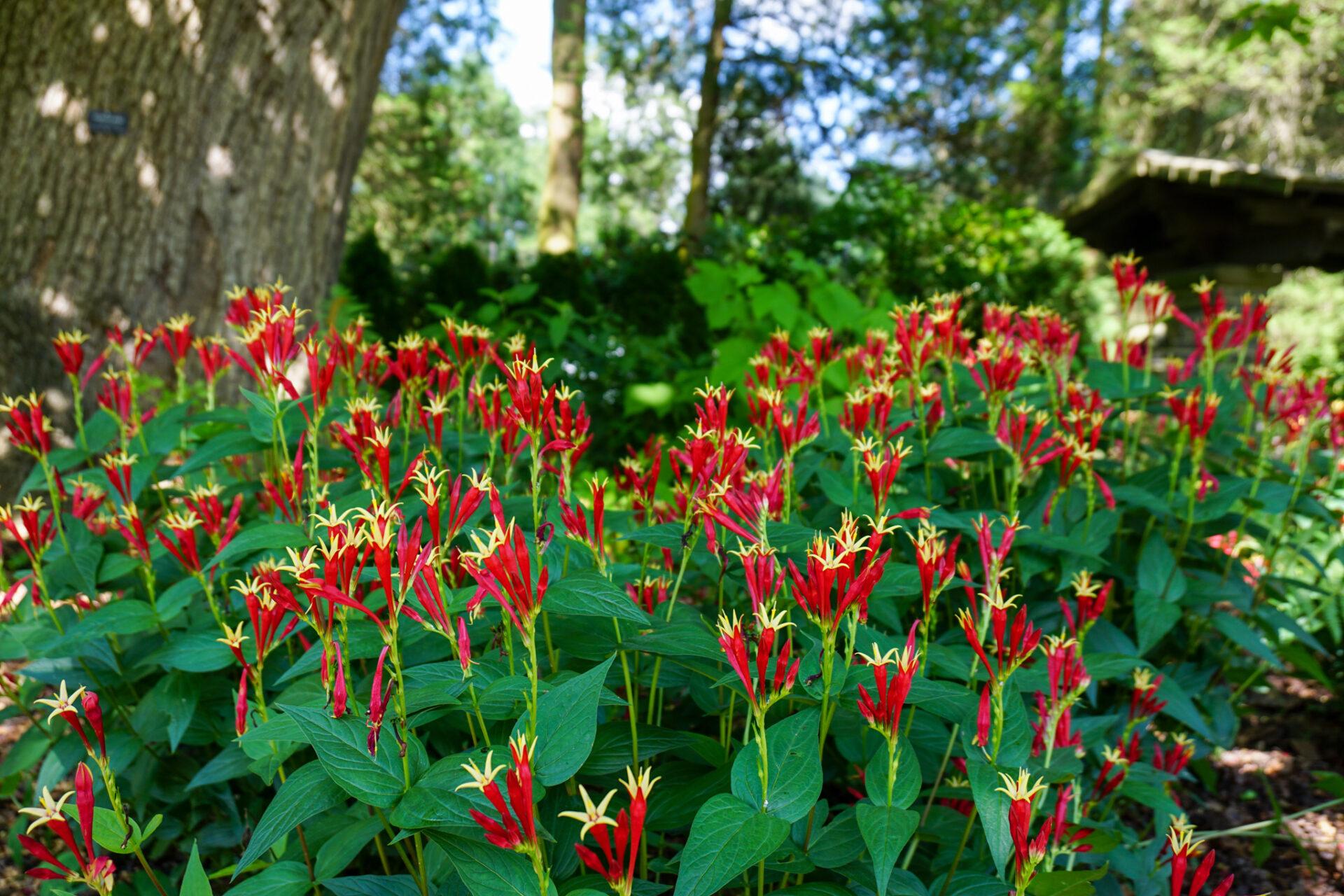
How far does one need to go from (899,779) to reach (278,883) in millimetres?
803

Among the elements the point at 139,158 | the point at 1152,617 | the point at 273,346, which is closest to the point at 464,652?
the point at 273,346

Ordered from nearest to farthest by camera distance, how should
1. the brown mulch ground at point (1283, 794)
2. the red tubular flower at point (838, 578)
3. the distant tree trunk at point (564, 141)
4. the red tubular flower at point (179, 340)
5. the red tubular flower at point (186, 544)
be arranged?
the red tubular flower at point (838, 578) < the red tubular flower at point (186, 544) < the red tubular flower at point (179, 340) < the brown mulch ground at point (1283, 794) < the distant tree trunk at point (564, 141)

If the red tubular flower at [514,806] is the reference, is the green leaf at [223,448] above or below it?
above

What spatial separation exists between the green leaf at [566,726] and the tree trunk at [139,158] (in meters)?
3.36

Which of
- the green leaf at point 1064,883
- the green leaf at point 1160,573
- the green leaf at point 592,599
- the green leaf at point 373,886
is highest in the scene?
the green leaf at point 592,599

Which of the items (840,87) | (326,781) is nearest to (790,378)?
(326,781)

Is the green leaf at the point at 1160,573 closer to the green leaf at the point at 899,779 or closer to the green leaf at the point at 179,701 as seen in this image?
the green leaf at the point at 899,779

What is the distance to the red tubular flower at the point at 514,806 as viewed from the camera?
80cm

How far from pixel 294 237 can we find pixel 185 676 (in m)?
3.12

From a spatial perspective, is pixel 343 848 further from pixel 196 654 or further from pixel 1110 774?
pixel 1110 774

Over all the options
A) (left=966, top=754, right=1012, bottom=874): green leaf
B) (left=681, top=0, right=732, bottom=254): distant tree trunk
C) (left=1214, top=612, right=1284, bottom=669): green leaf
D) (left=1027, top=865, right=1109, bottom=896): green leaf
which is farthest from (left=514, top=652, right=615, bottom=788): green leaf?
(left=681, top=0, right=732, bottom=254): distant tree trunk

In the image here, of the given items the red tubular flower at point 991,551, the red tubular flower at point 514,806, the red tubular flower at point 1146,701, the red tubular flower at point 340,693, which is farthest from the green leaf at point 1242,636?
the red tubular flower at point 340,693

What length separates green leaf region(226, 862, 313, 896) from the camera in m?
1.11

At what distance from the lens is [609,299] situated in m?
8.95
